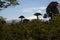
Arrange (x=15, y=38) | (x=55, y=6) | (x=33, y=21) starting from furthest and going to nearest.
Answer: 1. (x=55, y=6)
2. (x=33, y=21)
3. (x=15, y=38)

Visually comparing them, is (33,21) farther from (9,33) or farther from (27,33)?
(9,33)

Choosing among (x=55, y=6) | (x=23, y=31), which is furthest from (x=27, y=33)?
(x=55, y=6)

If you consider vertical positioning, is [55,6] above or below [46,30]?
above

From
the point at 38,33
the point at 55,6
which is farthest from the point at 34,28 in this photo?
the point at 55,6

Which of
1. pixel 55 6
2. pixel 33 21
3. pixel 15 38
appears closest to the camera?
pixel 15 38

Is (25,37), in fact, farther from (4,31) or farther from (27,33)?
(4,31)

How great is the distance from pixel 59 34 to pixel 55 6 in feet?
77.8

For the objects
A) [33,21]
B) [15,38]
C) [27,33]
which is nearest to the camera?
[15,38]

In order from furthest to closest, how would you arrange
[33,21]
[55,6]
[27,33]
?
[55,6], [33,21], [27,33]

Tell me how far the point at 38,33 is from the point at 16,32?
154cm

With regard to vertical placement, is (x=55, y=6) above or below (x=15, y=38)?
above

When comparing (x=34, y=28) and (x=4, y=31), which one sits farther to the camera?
(x=34, y=28)

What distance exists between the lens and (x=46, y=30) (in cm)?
1559

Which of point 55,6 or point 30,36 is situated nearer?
point 30,36
